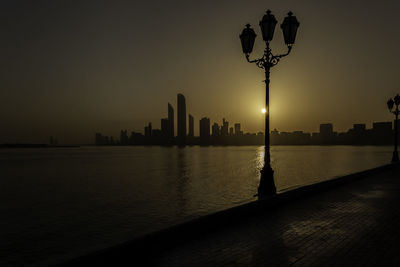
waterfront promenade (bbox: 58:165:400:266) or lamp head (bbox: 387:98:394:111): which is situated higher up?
lamp head (bbox: 387:98:394:111)

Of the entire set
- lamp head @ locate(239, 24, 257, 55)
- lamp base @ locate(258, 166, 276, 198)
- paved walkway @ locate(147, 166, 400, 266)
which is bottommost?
paved walkway @ locate(147, 166, 400, 266)

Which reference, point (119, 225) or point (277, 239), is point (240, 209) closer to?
point (277, 239)

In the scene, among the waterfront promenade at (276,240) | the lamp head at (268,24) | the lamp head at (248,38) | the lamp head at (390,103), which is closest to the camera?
the waterfront promenade at (276,240)

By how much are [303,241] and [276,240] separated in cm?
55

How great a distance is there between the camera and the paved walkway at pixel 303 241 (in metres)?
5.53

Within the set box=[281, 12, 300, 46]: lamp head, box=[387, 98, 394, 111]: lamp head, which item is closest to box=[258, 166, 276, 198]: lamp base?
box=[281, 12, 300, 46]: lamp head

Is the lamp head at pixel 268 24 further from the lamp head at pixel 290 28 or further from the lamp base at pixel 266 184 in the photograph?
the lamp base at pixel 266 184

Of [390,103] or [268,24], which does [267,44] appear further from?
[390,103]

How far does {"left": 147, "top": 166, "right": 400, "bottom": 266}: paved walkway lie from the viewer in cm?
553

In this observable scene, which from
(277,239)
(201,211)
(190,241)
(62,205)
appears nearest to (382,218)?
(277,239)

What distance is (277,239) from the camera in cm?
673

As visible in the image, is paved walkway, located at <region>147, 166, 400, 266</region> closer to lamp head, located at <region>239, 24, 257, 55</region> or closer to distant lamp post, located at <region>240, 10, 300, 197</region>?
distant lamp post, located at <region>240, 10, 300, 197</region>

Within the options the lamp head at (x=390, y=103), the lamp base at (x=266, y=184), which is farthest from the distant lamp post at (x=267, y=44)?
the lamp head at (x=390, y=103)

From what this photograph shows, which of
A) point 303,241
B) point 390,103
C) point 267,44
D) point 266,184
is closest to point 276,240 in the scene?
point 303,241
